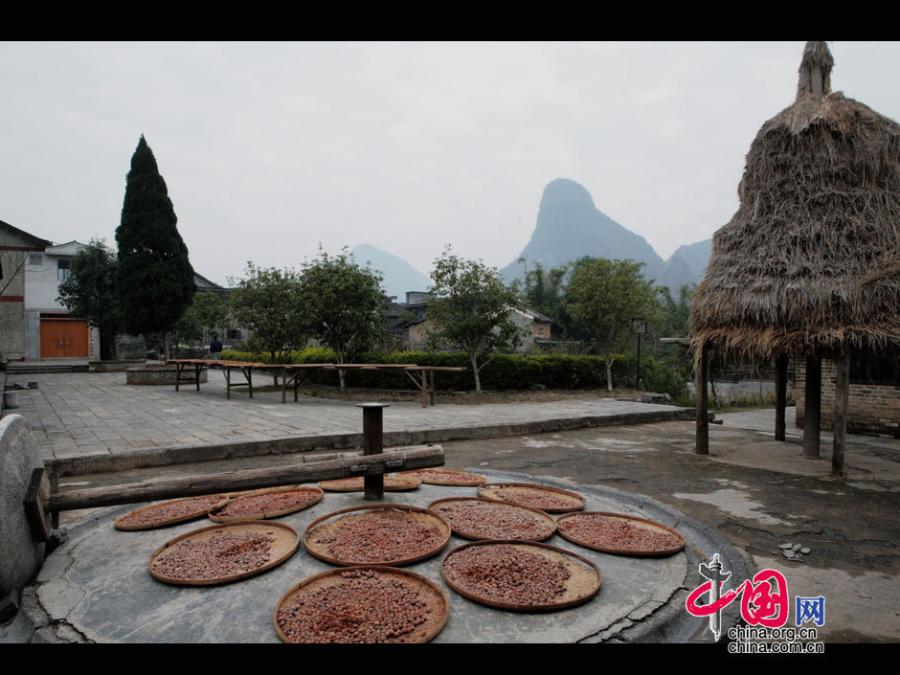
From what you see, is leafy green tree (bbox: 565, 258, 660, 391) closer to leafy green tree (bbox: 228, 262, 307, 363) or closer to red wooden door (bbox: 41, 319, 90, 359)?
leafy green tree (bbox: 228, 262, 307, 363)

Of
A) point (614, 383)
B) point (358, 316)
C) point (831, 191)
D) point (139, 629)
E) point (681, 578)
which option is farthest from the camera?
point (614, 383)

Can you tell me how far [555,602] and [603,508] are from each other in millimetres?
1880

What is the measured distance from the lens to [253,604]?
8.32 feet

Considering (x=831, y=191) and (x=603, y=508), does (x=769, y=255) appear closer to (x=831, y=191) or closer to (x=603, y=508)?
(x=831, y=191)

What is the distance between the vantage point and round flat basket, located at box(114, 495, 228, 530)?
3649 mm

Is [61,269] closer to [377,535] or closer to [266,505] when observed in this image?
[266,505]

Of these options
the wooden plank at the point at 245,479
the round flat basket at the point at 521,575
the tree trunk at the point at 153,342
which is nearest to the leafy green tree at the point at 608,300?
the wooden plank at the point at 245,479

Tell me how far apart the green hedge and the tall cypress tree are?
19.5 feet

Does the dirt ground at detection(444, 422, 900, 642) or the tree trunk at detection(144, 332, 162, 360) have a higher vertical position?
the tree trunk at detection(144, 332, 162, 360)

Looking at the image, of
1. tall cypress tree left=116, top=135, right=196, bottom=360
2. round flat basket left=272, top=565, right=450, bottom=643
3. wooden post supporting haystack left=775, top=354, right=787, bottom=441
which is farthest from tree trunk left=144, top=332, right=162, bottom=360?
wooden post supporting haystack left=775, top=354, right=787, bottom=441

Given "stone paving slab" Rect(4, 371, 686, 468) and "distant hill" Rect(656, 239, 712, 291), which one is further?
"distant hill" Rect(656, 239, 712, 291)

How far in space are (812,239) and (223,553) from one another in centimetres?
687
